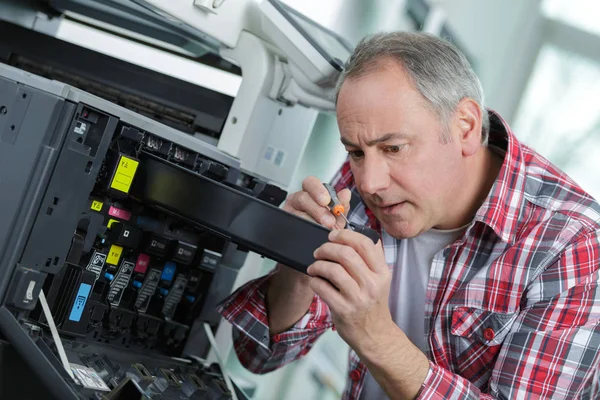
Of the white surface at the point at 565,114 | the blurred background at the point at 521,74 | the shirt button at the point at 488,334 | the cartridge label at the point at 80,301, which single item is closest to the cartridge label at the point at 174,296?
the cartridge label at the point at 80,301

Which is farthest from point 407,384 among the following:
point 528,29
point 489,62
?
point 528,29

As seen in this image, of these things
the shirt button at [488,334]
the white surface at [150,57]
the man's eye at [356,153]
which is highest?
the white surface at [150,57]

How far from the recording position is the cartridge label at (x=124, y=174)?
1.12 m

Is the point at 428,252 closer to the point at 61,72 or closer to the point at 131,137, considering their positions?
the point at 131,137

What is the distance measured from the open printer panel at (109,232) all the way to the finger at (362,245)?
34 millimetres

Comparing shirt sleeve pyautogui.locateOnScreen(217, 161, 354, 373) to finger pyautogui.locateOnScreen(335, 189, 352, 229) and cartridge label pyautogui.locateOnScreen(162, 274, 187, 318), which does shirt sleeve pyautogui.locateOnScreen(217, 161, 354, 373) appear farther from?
finger pyautogui.locateOnScreen(335, 189, 352, 229)

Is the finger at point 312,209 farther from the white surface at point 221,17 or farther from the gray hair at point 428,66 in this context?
the white surface at point 221,17

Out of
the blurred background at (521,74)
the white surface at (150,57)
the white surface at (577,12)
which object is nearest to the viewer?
the white surface at (150,57)

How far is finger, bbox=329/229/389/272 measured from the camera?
998 mm

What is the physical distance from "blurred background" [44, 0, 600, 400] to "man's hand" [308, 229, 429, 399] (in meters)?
1.65

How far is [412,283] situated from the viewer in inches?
59.9

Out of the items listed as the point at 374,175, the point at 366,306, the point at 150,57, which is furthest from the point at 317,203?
the point at 150,57

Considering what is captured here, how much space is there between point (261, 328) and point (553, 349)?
0.56 metres

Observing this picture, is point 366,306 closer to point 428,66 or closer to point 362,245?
point 362,245
